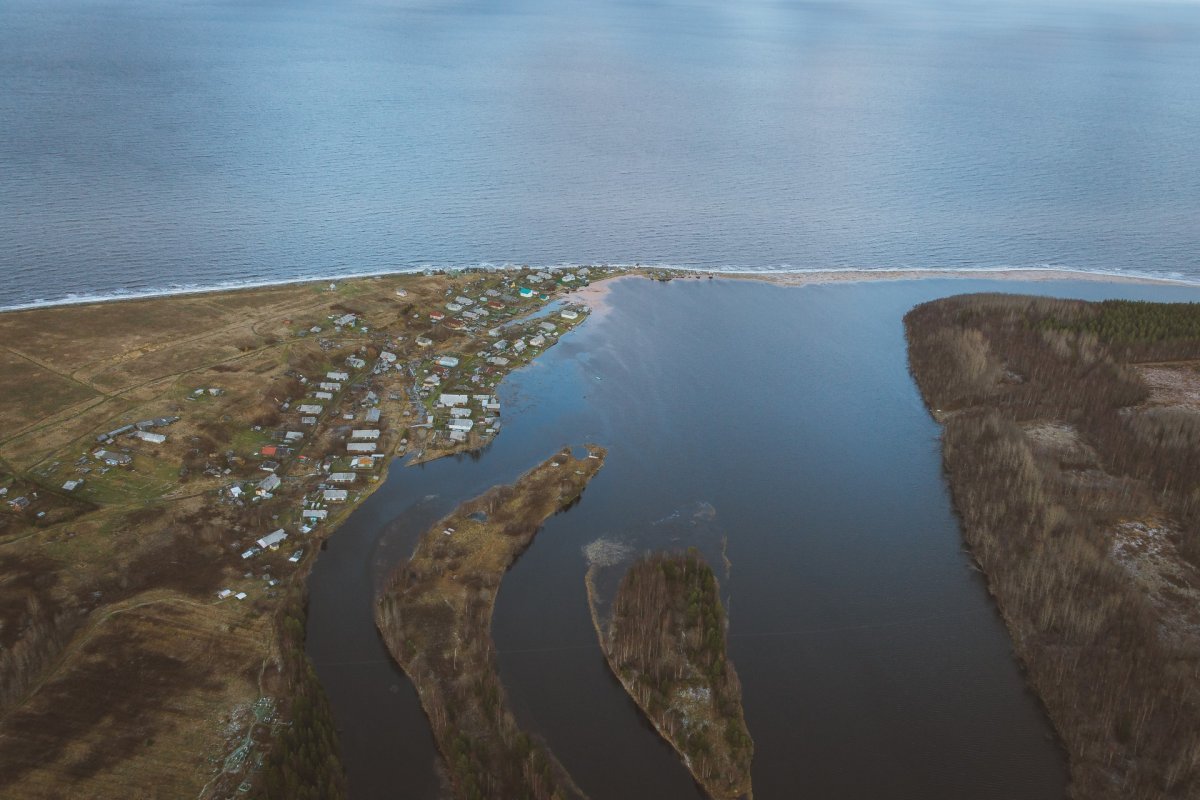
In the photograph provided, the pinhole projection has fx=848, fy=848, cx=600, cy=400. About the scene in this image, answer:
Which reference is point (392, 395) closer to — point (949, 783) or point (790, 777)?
point (790, 777)

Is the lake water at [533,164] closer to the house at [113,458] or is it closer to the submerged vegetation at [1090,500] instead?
the submerged vegetation at [1090,500]

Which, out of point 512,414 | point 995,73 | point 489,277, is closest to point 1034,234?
point 489,277

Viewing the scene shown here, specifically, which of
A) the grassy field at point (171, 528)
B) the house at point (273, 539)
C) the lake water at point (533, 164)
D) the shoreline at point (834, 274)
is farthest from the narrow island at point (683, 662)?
the lake water at point (533, 164)

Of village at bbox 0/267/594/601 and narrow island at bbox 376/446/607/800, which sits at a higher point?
village at bbox 0/267/594/601

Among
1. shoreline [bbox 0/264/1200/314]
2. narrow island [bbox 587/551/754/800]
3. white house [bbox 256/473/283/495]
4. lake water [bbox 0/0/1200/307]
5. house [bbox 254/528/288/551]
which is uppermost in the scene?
lake water [bbox 0/0/1200/307]

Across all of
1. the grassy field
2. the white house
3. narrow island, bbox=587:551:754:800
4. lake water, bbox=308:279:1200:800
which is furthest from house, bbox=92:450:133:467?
narrow island, bbox=587:551:754:800

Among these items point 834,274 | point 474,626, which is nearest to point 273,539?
point 474,626

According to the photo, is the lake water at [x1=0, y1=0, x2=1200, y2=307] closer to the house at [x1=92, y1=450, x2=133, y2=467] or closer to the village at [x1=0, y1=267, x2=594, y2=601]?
the village at [x1=0, y1=267, x2=594, y2=601]
